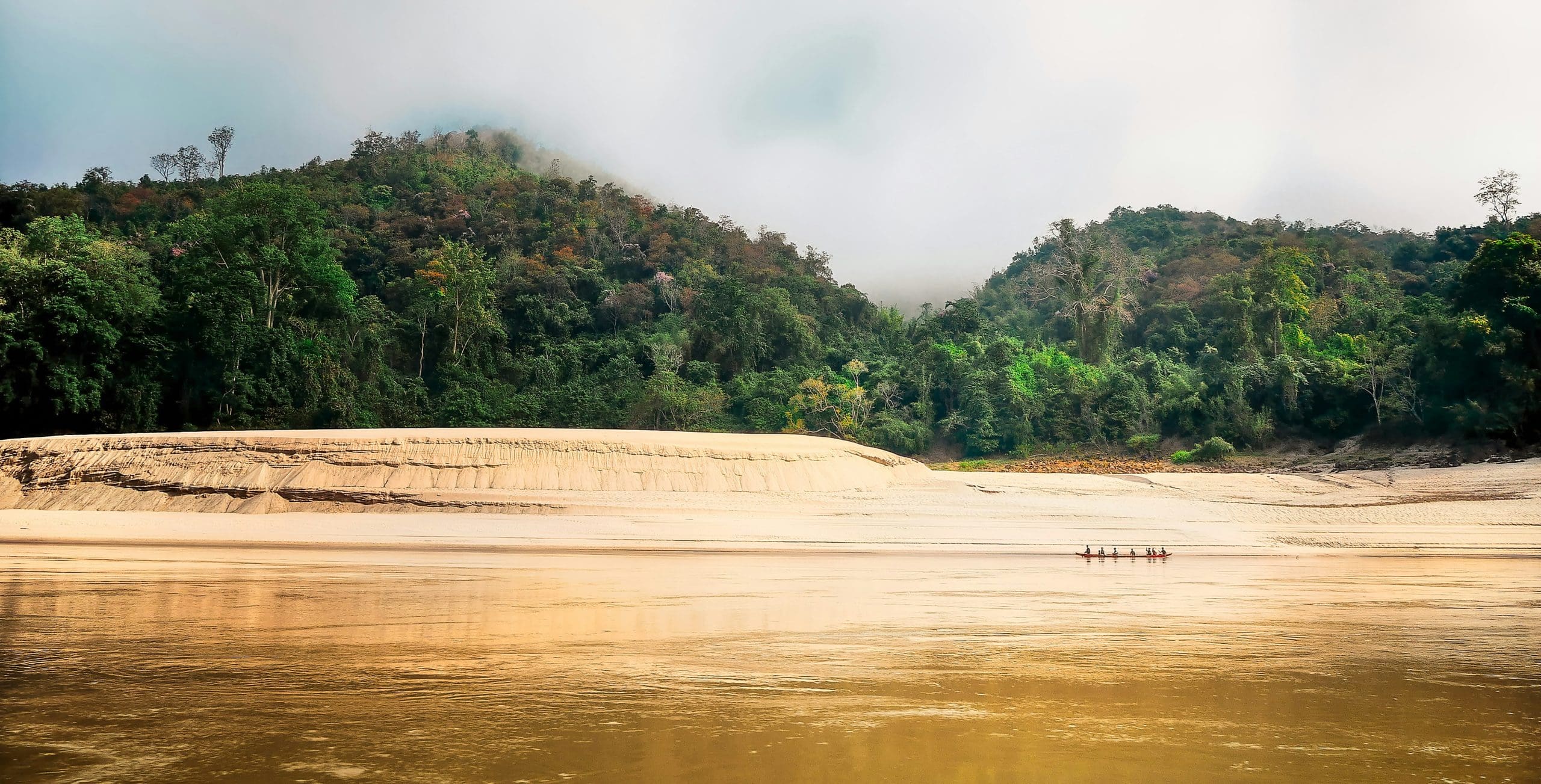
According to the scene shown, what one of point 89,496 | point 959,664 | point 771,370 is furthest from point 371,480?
point 771,370

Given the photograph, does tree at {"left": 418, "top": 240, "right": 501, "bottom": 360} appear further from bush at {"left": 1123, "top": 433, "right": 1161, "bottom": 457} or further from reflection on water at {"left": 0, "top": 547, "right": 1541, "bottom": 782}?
reflection on water at {"left": 0, "top": 547, "right": 1541, "bottom": 782}

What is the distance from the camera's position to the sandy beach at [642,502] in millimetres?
15148

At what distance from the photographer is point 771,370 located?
43.9m

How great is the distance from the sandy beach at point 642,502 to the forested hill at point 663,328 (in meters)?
10.2

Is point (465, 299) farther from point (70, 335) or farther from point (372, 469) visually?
point (372, 469)

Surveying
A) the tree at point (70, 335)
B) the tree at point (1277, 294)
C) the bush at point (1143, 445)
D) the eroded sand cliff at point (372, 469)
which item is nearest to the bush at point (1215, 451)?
the bush at point (1143, 445)

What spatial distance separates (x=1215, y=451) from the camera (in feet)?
104

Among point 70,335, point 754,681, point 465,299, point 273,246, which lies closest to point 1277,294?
point 465,299

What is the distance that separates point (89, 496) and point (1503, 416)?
34.8 m

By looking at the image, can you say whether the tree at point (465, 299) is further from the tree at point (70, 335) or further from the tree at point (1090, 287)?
the tree at point (1090, 287)

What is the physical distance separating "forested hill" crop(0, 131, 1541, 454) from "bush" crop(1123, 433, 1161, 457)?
0.17 meters

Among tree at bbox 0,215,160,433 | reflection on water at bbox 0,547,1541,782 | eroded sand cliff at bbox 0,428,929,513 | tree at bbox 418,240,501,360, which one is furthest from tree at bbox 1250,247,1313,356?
tree at bbox 0,215,160,433

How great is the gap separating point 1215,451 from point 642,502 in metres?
22.8

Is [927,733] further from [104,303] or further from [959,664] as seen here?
[104,303]
